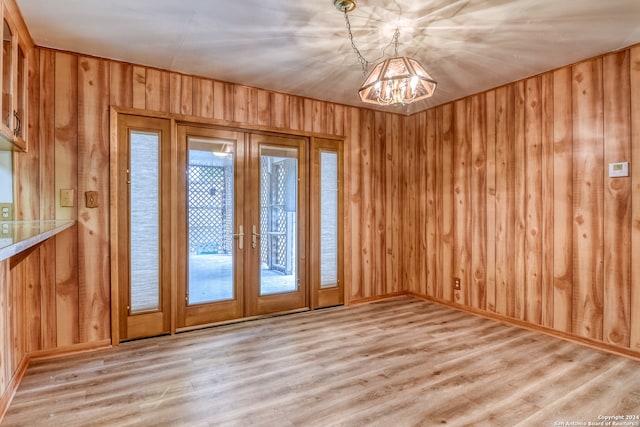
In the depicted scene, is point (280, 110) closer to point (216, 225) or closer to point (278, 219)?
point (278, 219)

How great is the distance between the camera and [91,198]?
3.06 m

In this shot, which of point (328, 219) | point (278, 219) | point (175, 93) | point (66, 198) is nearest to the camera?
point (66, 198)

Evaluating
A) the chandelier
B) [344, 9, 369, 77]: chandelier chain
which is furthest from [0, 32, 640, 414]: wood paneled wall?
the chandelier

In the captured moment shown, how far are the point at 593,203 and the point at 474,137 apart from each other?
1.44 metres

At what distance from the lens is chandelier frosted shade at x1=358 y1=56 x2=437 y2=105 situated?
224cm

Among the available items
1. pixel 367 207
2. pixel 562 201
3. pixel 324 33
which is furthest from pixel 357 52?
pixel 562 201

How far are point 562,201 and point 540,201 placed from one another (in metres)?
0.20

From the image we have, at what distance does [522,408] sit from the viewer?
2170 millimetres

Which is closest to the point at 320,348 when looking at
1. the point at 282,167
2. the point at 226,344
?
the point at 226,344

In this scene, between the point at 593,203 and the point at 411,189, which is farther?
the point at 411,189

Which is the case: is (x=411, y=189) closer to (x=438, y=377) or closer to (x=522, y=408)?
(x=438, y=377)

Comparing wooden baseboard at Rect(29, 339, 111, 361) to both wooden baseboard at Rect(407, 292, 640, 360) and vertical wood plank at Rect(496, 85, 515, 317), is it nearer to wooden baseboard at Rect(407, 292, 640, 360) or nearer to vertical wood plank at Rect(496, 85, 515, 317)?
wooden baseboard at Rect(407, 292, 640, 360)

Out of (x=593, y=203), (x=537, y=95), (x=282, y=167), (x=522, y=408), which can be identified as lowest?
(x=522, y=408)

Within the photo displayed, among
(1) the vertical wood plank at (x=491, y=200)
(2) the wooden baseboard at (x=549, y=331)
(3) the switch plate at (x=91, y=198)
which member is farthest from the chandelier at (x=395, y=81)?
(2) the wooden baseboard at (x=549, y=331)
